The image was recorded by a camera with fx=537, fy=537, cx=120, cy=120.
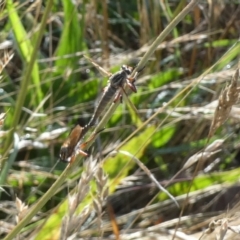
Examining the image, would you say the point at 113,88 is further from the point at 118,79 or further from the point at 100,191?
the point at 100,191

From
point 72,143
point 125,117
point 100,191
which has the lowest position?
point 125,117

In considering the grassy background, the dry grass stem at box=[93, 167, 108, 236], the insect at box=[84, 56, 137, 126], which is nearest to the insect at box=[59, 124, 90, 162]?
the insect at box=[84, 56, 137, 126]

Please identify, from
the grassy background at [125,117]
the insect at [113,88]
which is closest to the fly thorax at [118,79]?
the insect at [113,88]

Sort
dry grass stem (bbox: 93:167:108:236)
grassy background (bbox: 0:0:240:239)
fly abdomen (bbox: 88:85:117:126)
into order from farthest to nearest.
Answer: grassy background (bbox: 0:0:240:239)
dry grass stem (bbox: 93:167:108:236)
fly abdomen (bbox: 88:85:117:126)

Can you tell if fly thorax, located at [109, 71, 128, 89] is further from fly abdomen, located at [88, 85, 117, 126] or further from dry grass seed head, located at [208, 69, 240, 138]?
dry grass seed head, located at [208, 69, 240, 138]

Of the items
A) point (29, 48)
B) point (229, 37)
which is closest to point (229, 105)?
point (29, 48)

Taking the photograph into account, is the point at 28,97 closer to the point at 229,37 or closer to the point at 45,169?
the point at 45,169

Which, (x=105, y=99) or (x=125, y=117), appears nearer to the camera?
(x=105, y=99)

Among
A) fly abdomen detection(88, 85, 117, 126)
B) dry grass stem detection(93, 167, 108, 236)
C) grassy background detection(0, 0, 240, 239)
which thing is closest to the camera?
fly abdomen detection(88, 85, 117, 126)

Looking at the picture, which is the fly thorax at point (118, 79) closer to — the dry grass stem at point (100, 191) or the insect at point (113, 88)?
the insect at point (113, 88)

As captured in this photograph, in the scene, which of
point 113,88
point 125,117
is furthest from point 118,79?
point 125,117
